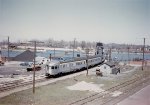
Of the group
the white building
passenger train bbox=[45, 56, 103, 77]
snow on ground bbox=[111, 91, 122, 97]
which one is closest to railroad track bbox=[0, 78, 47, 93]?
passenger train bbox=[45, 56, 103, 77]

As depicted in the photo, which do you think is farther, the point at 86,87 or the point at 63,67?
the point at 63,67

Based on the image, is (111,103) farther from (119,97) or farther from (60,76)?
(60,76)

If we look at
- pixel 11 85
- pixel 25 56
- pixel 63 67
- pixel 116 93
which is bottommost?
pixel 116 93

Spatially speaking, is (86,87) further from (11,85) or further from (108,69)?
(108,69)

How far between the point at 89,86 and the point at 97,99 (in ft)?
26.9

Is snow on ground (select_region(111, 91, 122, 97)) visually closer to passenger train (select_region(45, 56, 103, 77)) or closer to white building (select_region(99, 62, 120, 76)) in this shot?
passenger train (select_region(45, 56, 103, 77))

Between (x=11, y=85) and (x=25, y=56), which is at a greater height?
(x=25, y=56)

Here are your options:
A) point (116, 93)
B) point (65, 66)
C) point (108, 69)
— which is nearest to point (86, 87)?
point (116, 93)

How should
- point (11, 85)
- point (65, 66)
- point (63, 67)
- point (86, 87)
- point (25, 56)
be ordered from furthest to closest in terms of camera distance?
point (25, 56), point (65, 66), point (63, 67), point (86, 87), point (11, 85)

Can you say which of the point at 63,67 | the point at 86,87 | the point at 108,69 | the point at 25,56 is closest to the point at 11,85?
the point at 86,87

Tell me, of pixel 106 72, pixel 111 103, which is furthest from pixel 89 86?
pixel 106 72

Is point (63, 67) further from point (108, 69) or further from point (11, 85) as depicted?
point (11, 85)

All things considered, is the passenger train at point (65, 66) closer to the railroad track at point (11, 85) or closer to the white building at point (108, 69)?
the white building at point (108, 69)

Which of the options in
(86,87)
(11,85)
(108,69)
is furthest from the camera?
(108,69)
